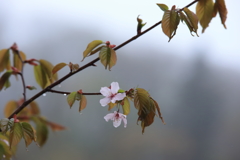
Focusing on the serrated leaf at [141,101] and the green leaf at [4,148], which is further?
the green leaf at [4,148]

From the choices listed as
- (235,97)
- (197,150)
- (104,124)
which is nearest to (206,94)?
(235,97)

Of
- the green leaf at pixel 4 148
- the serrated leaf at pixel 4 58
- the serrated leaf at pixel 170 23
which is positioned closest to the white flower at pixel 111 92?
the serrated leaf at pixel 170 23

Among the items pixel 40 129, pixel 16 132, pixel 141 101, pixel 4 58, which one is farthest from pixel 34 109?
pixel 141 101

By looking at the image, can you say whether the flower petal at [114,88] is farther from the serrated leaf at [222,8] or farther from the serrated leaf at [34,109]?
the serrated leaf at [34,109]

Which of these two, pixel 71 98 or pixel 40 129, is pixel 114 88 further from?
pixel 40 129

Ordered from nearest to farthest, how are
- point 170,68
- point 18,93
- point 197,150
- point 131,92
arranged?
point 131,92 < point 197,150 < point 170,68 < point 18,93

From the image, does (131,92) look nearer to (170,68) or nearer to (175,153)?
(175,153)

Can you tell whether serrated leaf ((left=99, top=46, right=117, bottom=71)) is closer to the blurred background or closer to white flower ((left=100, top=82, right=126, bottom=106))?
white flower ((left=100, top=82, right=126, bottom=106))

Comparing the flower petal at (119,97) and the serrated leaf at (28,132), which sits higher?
the flower petal at (119,97)
